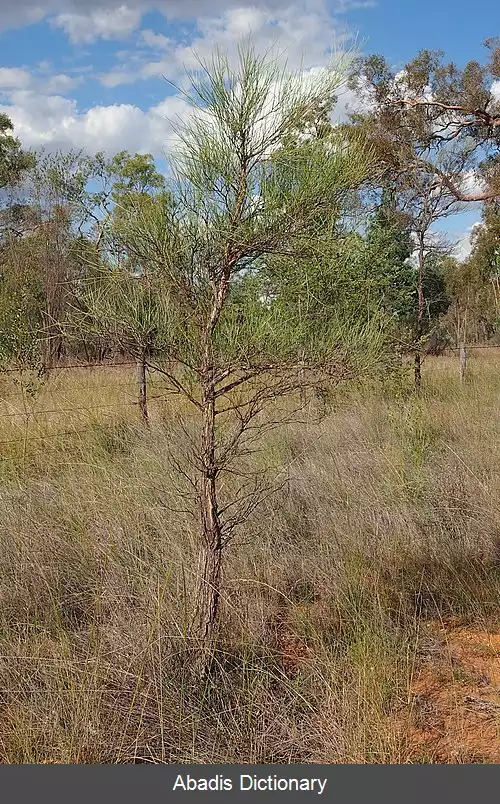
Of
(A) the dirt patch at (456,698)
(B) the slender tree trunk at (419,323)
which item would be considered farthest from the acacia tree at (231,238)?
(B) the slender tree trunk at (419,323)

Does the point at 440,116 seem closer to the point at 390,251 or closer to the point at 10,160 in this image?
the point at 390,251

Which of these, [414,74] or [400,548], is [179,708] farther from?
[414,74]

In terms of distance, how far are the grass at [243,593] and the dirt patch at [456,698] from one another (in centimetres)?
8

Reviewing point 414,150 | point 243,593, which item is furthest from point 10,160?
point 243,593

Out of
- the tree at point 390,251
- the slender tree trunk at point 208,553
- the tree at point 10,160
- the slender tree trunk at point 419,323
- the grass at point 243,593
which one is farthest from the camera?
the tree at point 10,160

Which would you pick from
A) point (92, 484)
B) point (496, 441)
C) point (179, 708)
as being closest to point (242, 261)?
point (179, 708)

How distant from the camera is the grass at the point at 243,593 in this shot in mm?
2434

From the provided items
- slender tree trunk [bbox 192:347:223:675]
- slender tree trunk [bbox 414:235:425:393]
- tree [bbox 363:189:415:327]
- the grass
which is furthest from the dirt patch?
slender tree trunk [bbox 414:235:425:393]

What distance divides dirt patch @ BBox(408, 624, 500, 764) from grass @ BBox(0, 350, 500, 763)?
77 mm

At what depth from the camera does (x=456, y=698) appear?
2.80 metres

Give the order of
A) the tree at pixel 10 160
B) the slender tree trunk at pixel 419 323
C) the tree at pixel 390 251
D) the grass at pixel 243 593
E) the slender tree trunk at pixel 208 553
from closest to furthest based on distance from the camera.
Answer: the grass at pixel 243 593, the slender tree trunk at pixel 208 553, the tree at pixel 390 251, the slender tree trunk at pixel 419 323, the tree at pixel 10 160

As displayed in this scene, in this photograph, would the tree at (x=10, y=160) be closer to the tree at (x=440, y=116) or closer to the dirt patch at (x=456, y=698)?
the tree at (x=440, y=116)

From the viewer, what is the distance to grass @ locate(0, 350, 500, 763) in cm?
243

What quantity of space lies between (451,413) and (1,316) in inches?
206
